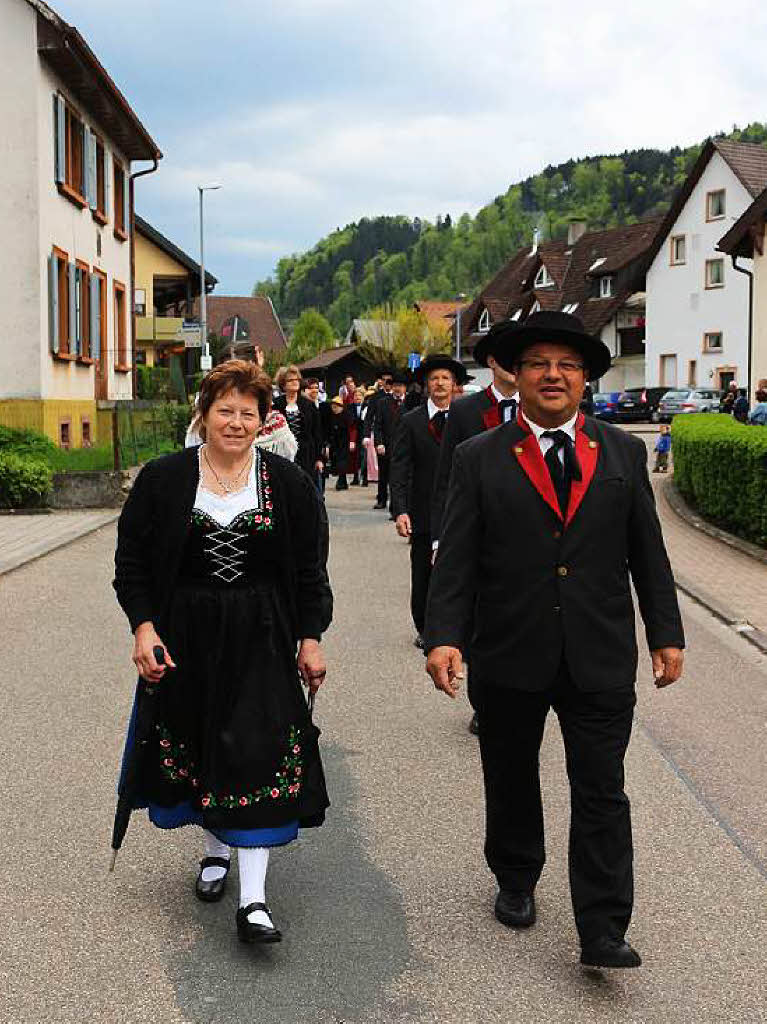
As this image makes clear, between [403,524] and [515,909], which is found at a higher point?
[403,524]

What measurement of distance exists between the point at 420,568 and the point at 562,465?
14.3 feet

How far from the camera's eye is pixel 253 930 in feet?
13.3

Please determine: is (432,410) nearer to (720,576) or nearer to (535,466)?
(535,466)

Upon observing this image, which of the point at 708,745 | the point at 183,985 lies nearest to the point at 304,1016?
the point at 183,985

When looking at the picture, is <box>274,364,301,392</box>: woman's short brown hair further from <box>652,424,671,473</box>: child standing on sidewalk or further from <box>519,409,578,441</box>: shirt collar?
<box>652,424,671,473</box>: child standing on sidewalk

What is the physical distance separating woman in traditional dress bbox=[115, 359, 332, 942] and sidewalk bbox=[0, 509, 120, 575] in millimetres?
8701

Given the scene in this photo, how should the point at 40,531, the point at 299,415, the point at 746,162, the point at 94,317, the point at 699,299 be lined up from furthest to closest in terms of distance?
the point at 699,299
the point at 746,162
the point at 94,317
the point at 40,531
the point at 299,415

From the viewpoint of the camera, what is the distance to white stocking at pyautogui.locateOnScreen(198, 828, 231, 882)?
455 cm

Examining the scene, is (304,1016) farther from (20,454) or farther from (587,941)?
(20,454)

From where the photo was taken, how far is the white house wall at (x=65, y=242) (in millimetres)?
22859

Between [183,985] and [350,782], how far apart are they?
220 centimetres

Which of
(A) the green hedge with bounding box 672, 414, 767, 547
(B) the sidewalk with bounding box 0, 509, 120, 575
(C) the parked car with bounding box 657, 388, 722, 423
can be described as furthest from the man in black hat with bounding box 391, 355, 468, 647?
(C) the parked car with bounding box 657, 388, 722, 423

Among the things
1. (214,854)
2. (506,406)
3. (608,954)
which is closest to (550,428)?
(608,954)

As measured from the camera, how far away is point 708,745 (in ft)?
21.9
